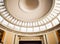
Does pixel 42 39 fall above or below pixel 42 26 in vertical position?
below

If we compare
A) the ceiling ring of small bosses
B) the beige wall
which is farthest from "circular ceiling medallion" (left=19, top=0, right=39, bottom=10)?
the beige wall

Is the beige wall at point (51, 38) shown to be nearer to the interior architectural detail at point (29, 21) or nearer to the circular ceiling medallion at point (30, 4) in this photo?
the interior architectural detail at point (29, 21)

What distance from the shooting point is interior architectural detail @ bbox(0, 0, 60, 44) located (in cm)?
923

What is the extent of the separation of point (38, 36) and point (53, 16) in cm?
269

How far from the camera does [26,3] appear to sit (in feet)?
31.1

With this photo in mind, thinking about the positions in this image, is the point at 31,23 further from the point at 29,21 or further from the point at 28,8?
the point at 28,8

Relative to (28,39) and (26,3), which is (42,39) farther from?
(26,3)

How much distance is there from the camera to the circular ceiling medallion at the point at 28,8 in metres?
9.16

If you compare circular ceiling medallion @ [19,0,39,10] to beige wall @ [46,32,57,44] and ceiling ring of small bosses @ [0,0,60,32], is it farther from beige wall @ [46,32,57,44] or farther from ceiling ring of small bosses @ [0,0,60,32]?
beige wall @ [46,32,57,44]

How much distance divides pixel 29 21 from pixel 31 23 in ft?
1.30

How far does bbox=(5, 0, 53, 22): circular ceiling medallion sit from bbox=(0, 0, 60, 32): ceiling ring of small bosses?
0.41 m

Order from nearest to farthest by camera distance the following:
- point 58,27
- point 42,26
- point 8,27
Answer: point 58,27 → point 8,27 → point 42,26

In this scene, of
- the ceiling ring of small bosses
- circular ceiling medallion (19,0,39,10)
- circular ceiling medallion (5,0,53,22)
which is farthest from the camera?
the ceiling ring of small bosses

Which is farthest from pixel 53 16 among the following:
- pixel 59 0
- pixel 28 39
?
pixel 28 39
